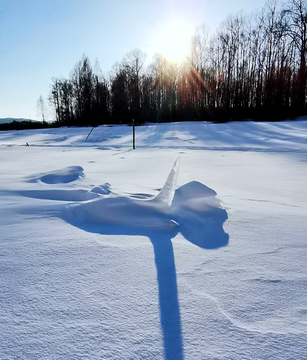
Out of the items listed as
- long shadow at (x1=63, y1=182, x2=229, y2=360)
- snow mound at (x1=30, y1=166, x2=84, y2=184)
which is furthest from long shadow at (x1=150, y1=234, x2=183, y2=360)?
snow mound at (x1=30, y1=166, x2=84, y2=184)

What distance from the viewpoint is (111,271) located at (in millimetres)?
918

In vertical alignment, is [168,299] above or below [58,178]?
below

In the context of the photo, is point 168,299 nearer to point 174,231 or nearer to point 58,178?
point 174,231

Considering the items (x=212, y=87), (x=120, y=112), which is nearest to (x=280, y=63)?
(x=212, y=87)

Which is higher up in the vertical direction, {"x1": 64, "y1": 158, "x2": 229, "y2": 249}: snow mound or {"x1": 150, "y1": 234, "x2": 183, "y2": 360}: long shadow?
{"x1": 64, "y1": 158, "x2": 229, "y2": 249}: snow mound

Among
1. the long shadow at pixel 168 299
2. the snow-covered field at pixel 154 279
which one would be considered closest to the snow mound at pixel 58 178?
the snow-covered field at pixel 154 279

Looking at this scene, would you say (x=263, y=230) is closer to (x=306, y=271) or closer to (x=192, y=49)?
(x=306, y=271)

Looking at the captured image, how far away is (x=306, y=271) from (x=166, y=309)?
2.04 feet

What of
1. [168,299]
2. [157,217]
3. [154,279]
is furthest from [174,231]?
[168,299]

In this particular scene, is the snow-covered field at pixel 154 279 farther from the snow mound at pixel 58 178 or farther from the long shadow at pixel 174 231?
the snow mound at pixel 58 178

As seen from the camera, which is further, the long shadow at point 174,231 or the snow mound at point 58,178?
the snow mound at point 58,178

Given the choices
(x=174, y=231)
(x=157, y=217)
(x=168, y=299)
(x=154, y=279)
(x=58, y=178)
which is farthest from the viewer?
(x=58, y=178)

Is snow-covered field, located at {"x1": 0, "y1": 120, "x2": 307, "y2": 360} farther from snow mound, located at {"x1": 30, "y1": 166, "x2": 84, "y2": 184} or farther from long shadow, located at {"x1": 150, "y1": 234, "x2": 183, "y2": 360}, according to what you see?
snow mound, located at {"x1": 30, "y1": 166, "x2": 84, "y2": 184}

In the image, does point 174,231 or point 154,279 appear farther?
point 174,231
